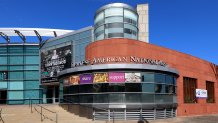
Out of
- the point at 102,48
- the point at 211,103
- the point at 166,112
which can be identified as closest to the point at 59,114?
the point at 102,48

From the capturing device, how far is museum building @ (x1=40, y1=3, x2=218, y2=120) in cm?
2753

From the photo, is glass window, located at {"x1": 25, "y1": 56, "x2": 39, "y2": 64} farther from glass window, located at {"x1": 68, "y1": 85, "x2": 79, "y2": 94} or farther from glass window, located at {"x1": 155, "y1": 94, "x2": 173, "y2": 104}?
glass window, located at {"x1": 155, "y1": 94, "x2": 173, "y2": 104}

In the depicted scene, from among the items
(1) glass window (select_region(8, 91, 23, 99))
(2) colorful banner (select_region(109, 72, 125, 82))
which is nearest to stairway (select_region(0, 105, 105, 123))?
(2) colorful banner (select_region(109, 72, 125, 82))

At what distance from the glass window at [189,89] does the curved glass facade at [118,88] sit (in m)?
8.42

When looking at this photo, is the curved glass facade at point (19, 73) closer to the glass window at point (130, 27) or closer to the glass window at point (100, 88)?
the glass window at point (130, 27)

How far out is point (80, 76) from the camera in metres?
28.9

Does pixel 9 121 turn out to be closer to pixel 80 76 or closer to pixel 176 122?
pixel 80 76

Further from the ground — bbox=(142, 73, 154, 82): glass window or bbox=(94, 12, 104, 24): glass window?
bbox=(94, 12, 104, 24): glass window

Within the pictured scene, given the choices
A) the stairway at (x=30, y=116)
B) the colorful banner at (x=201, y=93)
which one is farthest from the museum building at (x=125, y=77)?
the stairway at (x=30, y=116)

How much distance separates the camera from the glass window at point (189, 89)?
123ft

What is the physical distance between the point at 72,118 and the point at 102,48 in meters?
7.33

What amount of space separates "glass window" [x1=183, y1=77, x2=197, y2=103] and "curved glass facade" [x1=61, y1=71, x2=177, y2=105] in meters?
8.42

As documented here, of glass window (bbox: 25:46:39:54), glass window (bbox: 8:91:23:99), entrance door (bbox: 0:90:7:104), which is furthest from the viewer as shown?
glass window (bbox: 25:46:39:54)

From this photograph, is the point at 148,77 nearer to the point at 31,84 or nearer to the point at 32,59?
the point at 31,84
